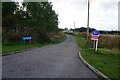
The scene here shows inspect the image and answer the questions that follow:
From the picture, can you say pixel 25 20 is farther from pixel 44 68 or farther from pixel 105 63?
pixel 105 63

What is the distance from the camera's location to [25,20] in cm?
2477

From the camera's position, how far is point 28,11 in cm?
2505

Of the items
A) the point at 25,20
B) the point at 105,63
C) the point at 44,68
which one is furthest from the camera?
the point at 25,20

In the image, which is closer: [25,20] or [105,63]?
[105,63]

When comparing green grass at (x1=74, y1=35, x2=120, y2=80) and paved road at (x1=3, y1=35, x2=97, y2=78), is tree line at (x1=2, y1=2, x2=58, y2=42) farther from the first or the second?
green grass at (x1=74, y1=35, x2=120, y2=80)

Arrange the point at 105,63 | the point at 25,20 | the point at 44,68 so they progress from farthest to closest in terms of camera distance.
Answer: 1. the point at 25,20
2. the point at 105,63
3. the point at 44,68

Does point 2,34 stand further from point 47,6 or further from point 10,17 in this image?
point 47,6

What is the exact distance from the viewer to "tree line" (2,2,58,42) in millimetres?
20100

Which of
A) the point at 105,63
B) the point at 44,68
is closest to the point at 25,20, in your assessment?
the point at 44,68

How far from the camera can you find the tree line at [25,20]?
20.1 metres

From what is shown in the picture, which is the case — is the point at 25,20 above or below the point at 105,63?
above

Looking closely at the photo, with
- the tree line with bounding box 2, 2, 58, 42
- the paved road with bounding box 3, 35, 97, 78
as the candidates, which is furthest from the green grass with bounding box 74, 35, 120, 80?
the tree line with bounding box 2, 2, 58, 42

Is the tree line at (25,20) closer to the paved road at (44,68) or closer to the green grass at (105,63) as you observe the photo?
the paved road at (44,68)

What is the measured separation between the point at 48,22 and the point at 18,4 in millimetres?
8385
